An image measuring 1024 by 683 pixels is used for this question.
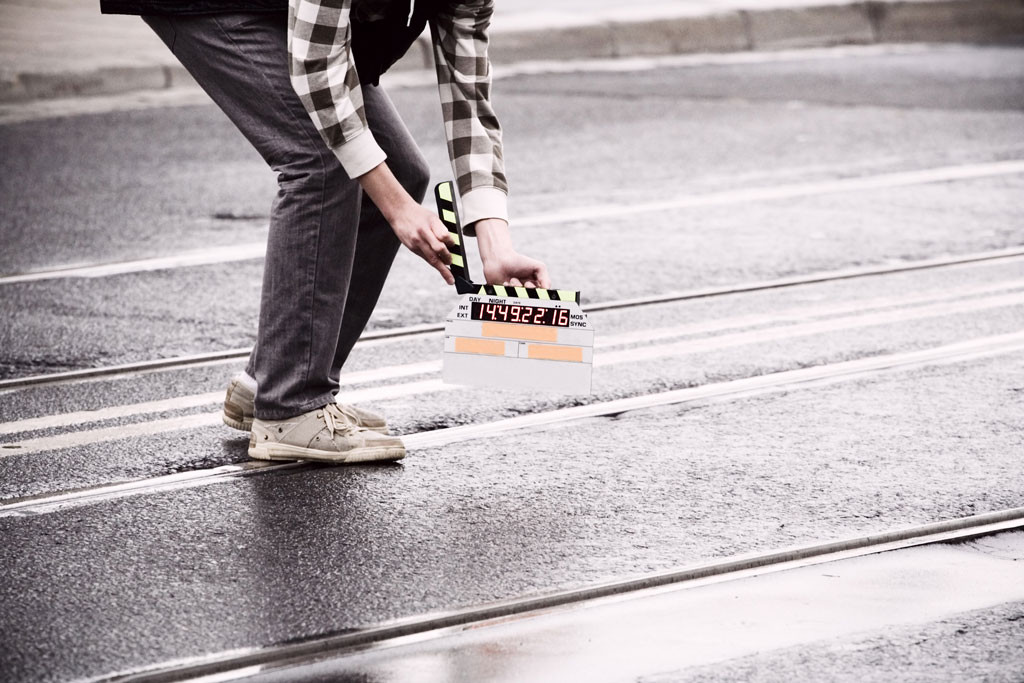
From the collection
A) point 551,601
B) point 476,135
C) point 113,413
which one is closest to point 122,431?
point 113,413

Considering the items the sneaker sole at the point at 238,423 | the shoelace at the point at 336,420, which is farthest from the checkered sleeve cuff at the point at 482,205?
the sneaker sole at the point at 238,423

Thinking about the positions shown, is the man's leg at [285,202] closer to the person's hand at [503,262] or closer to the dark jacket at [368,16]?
the dark jacket at [368,16]

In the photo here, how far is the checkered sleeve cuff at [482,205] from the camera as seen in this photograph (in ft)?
12.0

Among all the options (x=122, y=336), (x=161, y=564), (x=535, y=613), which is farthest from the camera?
(x=122, y=336)

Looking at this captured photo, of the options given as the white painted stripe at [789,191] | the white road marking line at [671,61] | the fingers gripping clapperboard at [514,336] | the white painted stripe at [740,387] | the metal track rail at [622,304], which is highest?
the white road marking line at [671,61]

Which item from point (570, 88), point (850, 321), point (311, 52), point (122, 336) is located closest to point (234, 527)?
point (311, 52)

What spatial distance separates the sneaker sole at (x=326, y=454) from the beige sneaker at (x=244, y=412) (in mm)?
122

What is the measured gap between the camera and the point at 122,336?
16.3ft

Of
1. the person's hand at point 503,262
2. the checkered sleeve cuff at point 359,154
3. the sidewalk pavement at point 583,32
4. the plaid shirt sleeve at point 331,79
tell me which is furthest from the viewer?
the sidewalk pavement at point 583,32

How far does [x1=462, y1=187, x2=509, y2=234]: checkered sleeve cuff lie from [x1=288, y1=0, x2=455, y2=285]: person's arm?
16cm

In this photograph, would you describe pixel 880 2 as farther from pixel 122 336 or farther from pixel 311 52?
pixel 311 52

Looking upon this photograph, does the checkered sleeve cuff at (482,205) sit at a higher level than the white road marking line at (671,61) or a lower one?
lower

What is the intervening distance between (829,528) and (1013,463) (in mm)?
647

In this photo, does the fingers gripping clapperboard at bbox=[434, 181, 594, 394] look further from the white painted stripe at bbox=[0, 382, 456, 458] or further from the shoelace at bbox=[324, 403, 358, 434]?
the white painted stripe at bbox=[0, 382, 456, 458]
